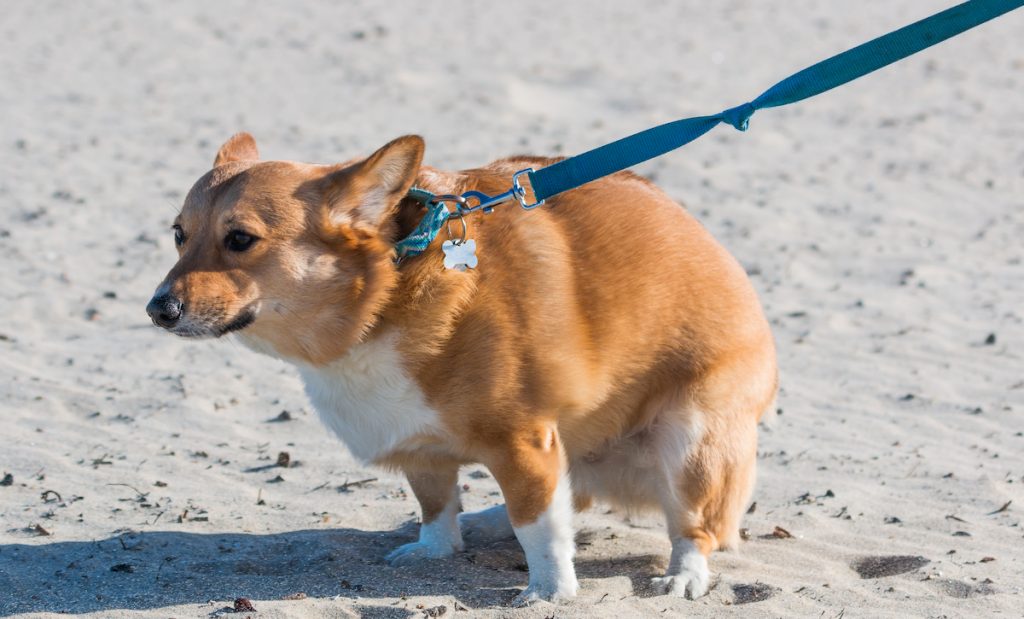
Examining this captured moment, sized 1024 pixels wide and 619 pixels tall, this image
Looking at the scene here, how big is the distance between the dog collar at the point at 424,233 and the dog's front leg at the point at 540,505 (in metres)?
0.71

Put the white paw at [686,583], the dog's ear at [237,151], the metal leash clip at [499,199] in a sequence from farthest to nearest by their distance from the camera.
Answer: the dog's ear at [237,151] < the white paw at [686,583] < the metal leash clip at [499,199]

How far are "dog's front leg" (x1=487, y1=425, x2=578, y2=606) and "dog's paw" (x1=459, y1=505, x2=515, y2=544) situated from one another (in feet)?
2.72

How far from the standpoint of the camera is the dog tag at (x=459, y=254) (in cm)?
418

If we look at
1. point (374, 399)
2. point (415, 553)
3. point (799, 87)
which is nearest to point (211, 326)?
point (374, 399)

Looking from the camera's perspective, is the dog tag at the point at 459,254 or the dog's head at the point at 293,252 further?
the dog tag at the point at 459,254

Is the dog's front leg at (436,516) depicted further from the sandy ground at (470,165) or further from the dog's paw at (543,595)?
the dog's paw at (543,595)

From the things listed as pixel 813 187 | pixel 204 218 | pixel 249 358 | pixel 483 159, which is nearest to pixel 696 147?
pixel 813 187

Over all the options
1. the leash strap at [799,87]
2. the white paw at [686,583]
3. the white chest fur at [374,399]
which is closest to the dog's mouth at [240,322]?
the white chest fur at [374,399]

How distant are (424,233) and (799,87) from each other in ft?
4.29

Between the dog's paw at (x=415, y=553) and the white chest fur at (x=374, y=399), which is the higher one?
the white chest fur at (x=374, y=399)

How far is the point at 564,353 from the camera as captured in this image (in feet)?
14.3

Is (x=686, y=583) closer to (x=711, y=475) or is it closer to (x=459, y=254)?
(x=711, y=475)

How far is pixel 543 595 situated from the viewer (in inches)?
172

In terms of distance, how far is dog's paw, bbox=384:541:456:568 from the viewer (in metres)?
4.82
